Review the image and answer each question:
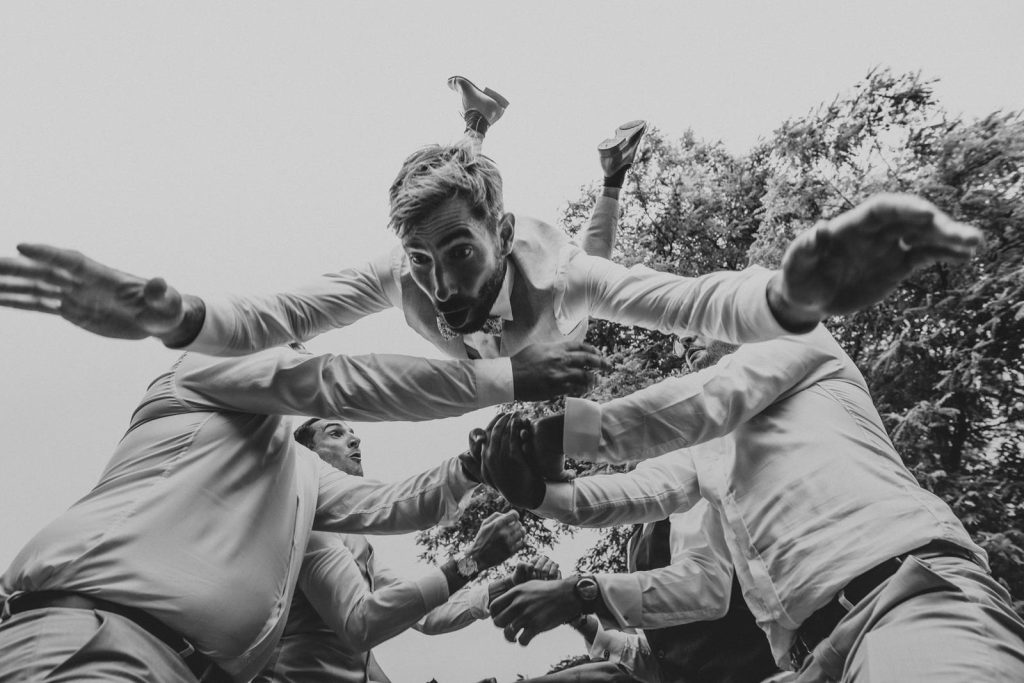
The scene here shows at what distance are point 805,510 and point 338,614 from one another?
201 centimetres

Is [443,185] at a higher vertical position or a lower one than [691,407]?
higher

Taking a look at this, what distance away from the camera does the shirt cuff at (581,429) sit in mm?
2447

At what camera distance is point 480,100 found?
484 cm

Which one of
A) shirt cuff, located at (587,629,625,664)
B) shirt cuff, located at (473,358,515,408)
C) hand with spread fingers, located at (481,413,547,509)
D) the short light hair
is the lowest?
shirt cuff, located at (587,629,625,664)

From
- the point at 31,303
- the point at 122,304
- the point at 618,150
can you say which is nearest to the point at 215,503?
the point at 122,304

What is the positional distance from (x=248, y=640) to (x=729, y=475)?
1645mm

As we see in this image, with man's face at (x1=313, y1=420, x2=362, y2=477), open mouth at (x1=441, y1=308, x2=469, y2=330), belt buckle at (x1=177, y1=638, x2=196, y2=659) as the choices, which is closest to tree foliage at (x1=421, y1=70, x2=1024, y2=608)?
man's face at (x1=313, y1=420, x2=362, y2=477)

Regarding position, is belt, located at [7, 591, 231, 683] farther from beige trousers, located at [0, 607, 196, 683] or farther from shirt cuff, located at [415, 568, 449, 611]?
shirt cuff, located at [415, 568, 449, 611]

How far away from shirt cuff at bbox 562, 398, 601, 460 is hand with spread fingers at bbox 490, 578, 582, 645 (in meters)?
0.85

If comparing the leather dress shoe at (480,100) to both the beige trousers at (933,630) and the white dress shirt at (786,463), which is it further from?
the beige trousers at (933,630)

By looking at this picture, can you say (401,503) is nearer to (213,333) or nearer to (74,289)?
(213,333)

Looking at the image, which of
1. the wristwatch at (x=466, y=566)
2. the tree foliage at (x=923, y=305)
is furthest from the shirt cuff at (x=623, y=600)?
the tree foliage at (x=923, y=305)

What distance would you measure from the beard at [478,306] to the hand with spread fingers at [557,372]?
1.40 ft

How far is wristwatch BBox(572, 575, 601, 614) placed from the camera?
3.04 m
